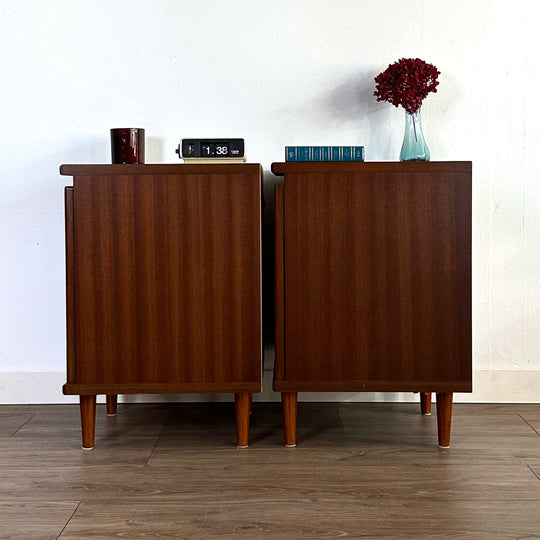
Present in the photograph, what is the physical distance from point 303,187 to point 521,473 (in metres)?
0.91

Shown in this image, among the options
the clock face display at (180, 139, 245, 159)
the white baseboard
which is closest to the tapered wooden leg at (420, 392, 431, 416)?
the white baseboard

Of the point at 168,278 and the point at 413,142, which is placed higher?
the point at 413,142

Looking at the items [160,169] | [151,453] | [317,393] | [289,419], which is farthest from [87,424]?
[317,393]

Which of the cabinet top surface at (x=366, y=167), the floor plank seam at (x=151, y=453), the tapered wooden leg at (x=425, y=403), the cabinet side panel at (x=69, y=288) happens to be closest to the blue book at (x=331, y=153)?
the cabinet top surface at (x=366, y=167)

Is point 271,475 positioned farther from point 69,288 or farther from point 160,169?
point 160,169

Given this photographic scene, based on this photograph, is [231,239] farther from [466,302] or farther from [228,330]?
[466,302]

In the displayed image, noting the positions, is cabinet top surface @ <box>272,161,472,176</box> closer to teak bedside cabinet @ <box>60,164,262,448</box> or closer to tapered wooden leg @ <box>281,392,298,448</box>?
teak bedside cabinet @ <box>60,164,262,448</box>

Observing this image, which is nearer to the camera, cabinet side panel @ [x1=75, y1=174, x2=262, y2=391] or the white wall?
cabinet side panel @ [x1=75, y1=174, x2=262, y2=391]

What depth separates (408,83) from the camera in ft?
7.75

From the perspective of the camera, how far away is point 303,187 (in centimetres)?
212

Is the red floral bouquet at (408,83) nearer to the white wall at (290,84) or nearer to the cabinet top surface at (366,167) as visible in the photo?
the white wall at (290,84)

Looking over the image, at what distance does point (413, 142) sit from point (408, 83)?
178mm

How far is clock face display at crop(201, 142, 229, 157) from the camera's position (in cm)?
221

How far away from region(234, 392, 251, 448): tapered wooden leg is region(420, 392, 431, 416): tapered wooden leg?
632mm
